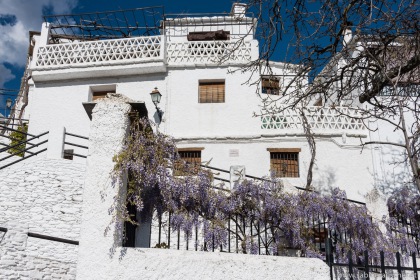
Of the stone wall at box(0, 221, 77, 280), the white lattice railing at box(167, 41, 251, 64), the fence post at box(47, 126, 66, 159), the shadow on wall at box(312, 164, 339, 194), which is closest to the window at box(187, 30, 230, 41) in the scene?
the white lattice railing at box(167, 41, 251, 64)

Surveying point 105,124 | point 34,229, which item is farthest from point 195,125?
point 105,124

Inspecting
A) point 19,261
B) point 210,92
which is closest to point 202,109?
point 210,92

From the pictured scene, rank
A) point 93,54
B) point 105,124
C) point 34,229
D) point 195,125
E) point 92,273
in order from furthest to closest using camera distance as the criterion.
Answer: point 93,54, point 195,125, point 34,229, point 105,124, point 92,273

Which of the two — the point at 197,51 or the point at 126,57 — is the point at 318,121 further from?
the point at 126,57

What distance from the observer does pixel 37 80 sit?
17.0m

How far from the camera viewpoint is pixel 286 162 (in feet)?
48.7

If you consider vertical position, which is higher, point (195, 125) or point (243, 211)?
point (195, 125)

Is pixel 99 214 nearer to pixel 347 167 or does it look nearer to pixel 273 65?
pixel 347 167

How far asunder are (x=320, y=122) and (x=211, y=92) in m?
4.15

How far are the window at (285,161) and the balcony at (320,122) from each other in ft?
2.53

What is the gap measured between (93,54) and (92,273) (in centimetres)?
1356

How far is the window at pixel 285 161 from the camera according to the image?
14738 millimetres

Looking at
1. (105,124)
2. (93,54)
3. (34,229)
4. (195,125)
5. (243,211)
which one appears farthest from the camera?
(93,54)

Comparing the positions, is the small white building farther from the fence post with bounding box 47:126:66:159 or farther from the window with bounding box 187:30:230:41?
the fence post with bounding box 47:126:66:159
